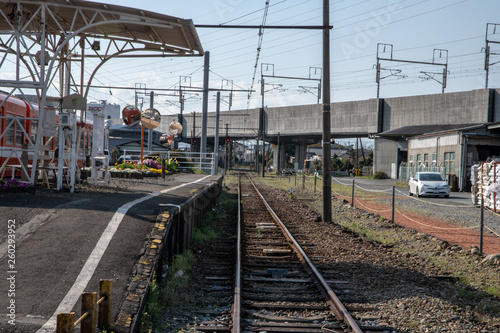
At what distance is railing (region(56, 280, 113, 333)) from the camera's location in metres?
3.84

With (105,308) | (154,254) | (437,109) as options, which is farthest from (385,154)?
(105,308)

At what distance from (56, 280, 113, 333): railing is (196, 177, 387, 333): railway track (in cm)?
113

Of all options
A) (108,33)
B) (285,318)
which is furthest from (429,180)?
(285,318)

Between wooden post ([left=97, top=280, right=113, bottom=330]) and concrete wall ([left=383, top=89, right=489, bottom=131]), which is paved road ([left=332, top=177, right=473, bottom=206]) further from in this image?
wooden post ([left=97, top=280, right=113, bottom=330])

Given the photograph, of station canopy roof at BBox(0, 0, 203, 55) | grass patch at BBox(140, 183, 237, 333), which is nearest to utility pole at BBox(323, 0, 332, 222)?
station canopy roof at BBox(0, 0, 203, 55)

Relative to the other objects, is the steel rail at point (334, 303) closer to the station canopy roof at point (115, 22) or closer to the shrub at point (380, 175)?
the station canopy roof at point (115, 22)

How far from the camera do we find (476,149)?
1243 inches

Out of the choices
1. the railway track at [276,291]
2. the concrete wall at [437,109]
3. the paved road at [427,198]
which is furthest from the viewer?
the concrete wall at [437,109]

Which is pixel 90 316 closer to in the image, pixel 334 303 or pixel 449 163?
pixel 334 303

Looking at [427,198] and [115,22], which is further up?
[115,22]

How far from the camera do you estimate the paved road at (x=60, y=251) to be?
4922 mm

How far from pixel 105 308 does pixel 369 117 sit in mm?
47914

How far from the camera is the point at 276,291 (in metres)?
7.10

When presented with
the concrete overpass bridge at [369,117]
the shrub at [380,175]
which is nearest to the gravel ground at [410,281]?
the concrete overpass bridge at [369,117]
